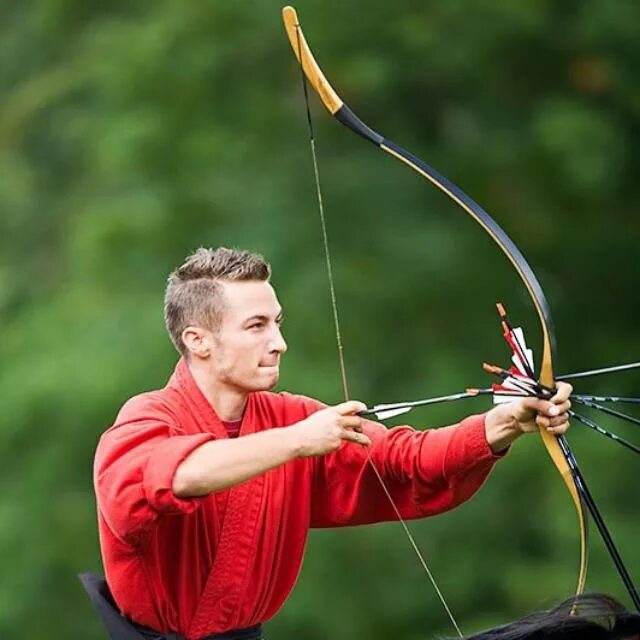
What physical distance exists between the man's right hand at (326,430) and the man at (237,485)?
20 cm

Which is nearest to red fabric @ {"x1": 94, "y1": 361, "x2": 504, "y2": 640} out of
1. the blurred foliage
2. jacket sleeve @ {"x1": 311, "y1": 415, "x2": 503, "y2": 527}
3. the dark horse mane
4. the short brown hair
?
jacket sleeve @ {"x1": 311, "y1": 415, "x2": 503, "y2": 527}

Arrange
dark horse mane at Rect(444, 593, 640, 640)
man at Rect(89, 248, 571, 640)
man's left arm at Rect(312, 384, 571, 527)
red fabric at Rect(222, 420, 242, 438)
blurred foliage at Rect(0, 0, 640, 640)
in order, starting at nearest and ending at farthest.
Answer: dark horse mane at Rect(444, 593, 640, 640), man at Rect(89, 248, 571, 640), man's left arm at Rect(312, 384, 571, 527), red fabric at Rect(222, 420, 242, 438), blurred foliage at Rect(0, 0, 640, 640)

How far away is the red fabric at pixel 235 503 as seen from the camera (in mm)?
3508

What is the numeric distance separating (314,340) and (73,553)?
134cm

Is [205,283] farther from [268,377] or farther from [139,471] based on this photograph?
[139,471]

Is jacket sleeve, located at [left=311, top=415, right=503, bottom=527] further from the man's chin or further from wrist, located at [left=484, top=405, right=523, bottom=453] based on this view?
the man's chin

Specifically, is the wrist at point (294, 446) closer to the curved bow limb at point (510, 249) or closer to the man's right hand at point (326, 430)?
the man's right hand at point (326, 430)

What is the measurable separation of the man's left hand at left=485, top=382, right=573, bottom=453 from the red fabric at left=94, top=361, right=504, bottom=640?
0.04 m

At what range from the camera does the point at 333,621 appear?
732 cm

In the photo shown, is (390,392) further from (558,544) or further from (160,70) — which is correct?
(160,70)

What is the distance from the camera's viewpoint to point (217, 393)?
3695 millimetres

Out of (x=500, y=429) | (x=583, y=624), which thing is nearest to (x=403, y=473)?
(x=500, y=429)

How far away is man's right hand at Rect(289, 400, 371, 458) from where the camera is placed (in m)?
3.31

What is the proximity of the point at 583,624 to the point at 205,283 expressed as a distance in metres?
0.98
